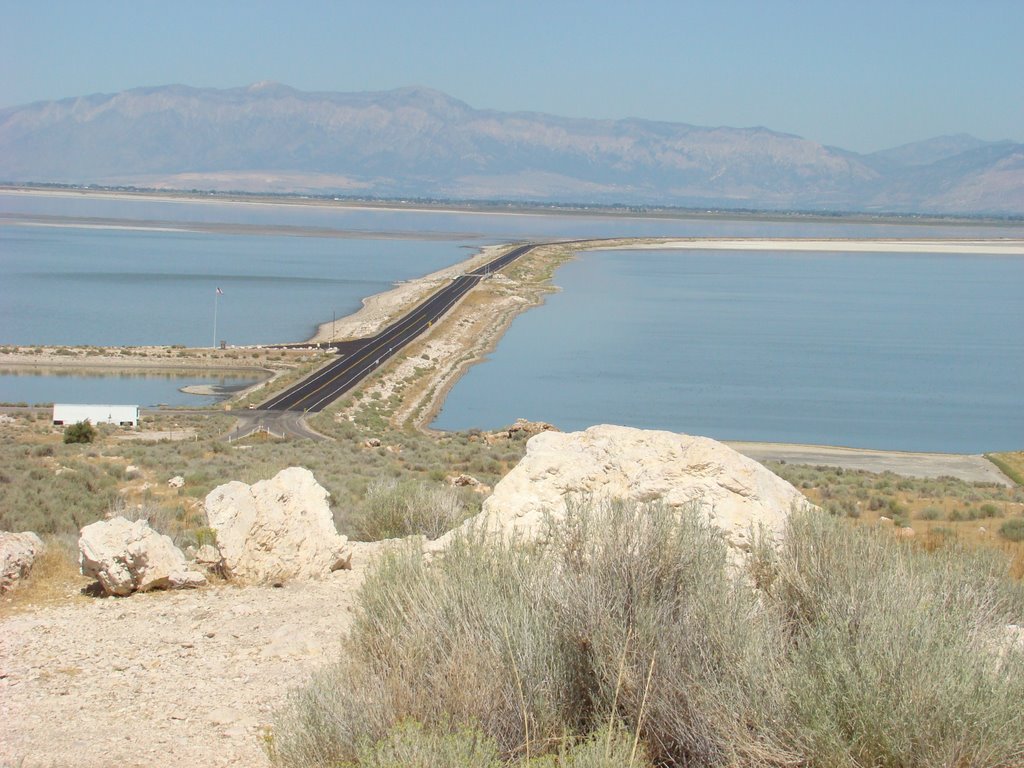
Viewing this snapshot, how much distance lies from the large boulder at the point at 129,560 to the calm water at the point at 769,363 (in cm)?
2934

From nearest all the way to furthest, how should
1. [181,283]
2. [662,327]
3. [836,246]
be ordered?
[662,327], [181,283], [836,246]

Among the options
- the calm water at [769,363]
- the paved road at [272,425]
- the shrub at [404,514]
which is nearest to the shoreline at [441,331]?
the calm water at [769,363]

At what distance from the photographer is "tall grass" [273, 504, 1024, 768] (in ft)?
15.1

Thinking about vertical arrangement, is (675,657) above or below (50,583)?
above

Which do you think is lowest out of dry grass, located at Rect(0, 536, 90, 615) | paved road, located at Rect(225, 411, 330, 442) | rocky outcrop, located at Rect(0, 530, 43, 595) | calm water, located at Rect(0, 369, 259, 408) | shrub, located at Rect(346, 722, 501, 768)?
calm water, located at Rect(0, 369, 259, 408)

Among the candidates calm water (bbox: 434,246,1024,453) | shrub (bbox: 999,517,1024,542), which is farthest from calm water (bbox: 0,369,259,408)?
shrub (bbox: 999,517,1024,542)

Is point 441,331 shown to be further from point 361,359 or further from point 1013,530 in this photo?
point 1013,530

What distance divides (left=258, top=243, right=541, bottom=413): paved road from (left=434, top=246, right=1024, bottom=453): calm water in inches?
149

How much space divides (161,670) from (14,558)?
2.14 meters

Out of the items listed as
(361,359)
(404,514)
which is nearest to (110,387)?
(361,359)

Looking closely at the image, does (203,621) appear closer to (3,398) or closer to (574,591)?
(574,591)

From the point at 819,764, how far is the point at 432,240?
14497 cm

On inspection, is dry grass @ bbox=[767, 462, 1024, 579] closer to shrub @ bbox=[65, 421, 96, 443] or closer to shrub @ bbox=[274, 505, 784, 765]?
shrub @ bbox=[274, 505, 784, 765]

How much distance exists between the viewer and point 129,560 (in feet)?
27.0
